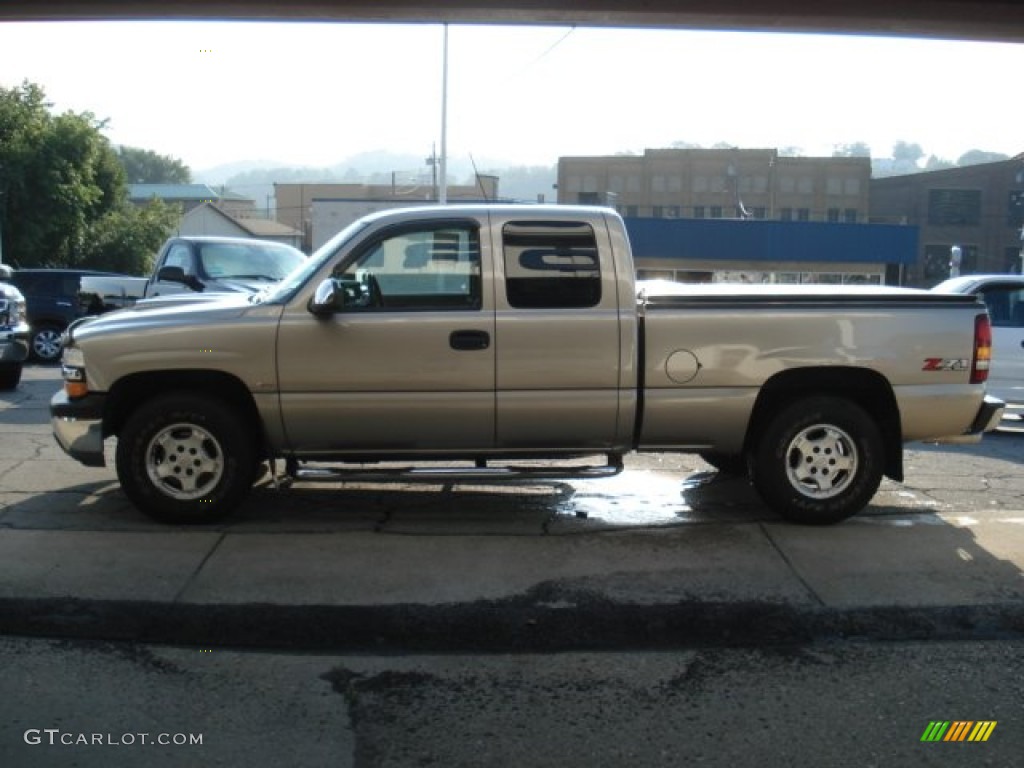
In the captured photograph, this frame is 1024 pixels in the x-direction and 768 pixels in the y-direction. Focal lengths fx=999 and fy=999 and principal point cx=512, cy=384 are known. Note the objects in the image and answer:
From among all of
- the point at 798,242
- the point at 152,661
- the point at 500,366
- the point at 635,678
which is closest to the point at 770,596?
the point at 635,678

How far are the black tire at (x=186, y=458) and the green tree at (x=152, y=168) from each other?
5290 inches

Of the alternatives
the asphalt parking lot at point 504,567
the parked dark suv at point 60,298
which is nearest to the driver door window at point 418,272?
the asphalt parking lot at point 504,567

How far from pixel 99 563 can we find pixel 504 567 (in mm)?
2296

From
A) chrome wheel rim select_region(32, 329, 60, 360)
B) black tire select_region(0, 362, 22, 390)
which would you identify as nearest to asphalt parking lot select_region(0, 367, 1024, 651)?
black tire select_region(0, 362, 22, 390)

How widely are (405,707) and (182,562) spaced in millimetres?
2172

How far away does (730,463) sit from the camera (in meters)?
7.76

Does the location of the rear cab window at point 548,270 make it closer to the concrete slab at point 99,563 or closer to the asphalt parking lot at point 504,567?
the asphalt parking lot at point 504,567

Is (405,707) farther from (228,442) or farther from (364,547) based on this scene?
(228,442)

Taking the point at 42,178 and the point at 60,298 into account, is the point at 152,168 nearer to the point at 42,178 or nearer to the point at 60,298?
the point at 42,178

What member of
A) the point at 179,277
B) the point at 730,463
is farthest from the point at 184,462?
the point at 179,277

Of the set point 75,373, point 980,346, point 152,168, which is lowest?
point 75,373

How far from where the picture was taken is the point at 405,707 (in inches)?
162

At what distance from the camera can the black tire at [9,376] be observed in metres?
12.8

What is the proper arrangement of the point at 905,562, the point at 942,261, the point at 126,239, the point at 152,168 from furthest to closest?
the point at 152,168 → the point at 942,261 → the point at 126,239 → the point at 905,562
